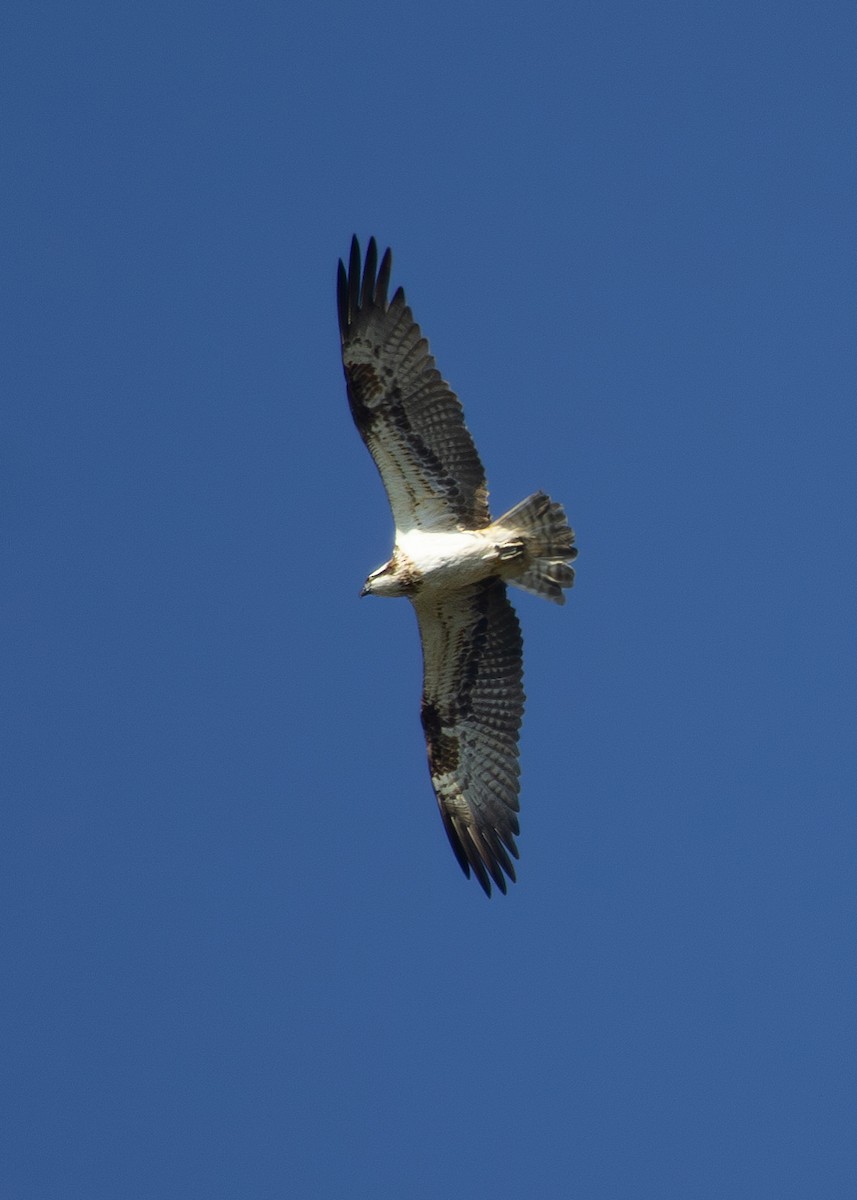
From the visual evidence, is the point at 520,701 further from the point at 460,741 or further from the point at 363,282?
the point at 363,282

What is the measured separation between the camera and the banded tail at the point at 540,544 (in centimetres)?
1342

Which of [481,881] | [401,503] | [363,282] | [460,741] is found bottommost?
[481,881]

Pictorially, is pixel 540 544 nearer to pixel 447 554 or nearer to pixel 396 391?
pixel 447 554

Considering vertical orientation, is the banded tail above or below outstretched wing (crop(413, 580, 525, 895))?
above

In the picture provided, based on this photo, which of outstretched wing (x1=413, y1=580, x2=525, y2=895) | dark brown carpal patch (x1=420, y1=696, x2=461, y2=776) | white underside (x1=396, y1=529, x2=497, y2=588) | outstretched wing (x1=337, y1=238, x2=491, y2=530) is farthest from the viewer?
dark brown carpal patch (x1=420, y1=696, x2=461, y2=776)

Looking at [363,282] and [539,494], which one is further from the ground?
[363,282]

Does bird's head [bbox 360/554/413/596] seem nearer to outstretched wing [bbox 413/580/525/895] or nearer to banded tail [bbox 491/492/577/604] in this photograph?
outstretched wing [bbox 413/580/525/895]

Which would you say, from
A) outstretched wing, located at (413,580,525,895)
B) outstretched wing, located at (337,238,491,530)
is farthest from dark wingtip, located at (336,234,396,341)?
outstretched wing, located at (413,580,525,895)

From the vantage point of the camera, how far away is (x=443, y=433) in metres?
13.1

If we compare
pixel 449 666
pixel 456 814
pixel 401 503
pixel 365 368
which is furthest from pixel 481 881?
pixel 365 368

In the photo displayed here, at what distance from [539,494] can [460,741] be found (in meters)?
1.95

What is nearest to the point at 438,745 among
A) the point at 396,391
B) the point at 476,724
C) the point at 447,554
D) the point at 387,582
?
the point at 476,724

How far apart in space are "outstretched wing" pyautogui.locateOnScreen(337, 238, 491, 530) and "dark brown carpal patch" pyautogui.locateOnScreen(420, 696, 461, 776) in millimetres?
1846

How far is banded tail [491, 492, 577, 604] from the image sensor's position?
13422mm
